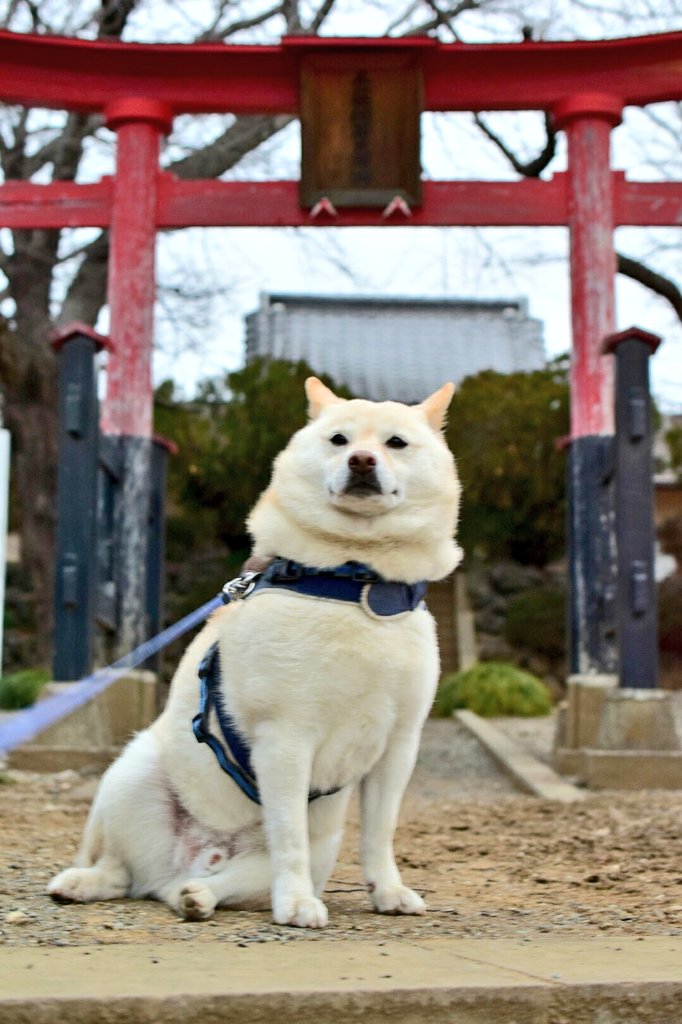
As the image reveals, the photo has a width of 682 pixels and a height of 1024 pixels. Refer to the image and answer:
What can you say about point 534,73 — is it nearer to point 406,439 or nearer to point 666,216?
point 666,216

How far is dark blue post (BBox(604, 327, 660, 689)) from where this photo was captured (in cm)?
602

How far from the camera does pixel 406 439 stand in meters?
2.72

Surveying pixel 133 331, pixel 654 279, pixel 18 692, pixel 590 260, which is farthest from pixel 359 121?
pixel 18 692

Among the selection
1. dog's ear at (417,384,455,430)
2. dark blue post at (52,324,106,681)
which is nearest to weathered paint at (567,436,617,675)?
dark blue post at (52,324,106,681)

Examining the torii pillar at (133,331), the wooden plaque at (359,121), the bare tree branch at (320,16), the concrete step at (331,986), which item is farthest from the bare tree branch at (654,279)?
the concrete step at (331,986)

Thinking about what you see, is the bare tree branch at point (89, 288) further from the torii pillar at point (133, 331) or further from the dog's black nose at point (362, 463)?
the dog's black nose at point (362, 463)

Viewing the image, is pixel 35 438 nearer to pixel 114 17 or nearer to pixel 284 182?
pixel 114 17

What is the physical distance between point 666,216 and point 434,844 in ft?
14.6

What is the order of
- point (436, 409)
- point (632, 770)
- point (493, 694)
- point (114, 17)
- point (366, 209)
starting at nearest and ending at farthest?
point (436, 409), point (632, 770), point (366, 209), point (493, 694), point (114, 17)

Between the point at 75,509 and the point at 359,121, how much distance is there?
9.82ft

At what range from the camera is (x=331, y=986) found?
1.82 m

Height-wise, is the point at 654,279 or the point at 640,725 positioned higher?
the point at 654,279

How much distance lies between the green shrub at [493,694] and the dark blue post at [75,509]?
518 centimetres

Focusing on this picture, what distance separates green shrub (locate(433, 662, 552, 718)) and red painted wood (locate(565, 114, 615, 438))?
4.05 meters
